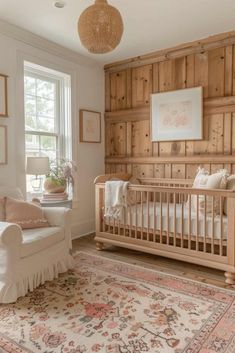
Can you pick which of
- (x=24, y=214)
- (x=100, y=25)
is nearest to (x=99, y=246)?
(x=24, y=214)

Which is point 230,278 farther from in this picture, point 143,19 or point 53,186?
point 143,19

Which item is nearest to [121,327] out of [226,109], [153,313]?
[153,313]

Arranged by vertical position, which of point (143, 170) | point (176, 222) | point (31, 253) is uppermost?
point (143, 170)

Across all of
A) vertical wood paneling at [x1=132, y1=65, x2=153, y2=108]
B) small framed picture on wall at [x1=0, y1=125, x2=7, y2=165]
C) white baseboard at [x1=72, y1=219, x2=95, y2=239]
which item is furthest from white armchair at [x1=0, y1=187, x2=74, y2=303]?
vertical wood paneling at [x1=132, y1=65, x2=153, y2=108]

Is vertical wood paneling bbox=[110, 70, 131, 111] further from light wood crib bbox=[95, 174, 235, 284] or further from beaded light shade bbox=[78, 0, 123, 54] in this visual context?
beaded light shade bbox=[78, 0, 123, 54]

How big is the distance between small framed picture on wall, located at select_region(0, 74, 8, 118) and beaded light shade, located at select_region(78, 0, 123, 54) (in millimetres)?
1421

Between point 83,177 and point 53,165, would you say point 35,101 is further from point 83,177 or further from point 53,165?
point 83,177

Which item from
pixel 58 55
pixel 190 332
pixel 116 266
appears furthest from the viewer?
pixel 58 55

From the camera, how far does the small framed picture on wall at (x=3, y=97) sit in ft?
9.61

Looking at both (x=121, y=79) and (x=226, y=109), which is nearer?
(x=226, y=109)

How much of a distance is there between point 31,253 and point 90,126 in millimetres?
2278

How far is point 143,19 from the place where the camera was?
2.87 metres

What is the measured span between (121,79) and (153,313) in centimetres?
323

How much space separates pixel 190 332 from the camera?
5.72 ft
